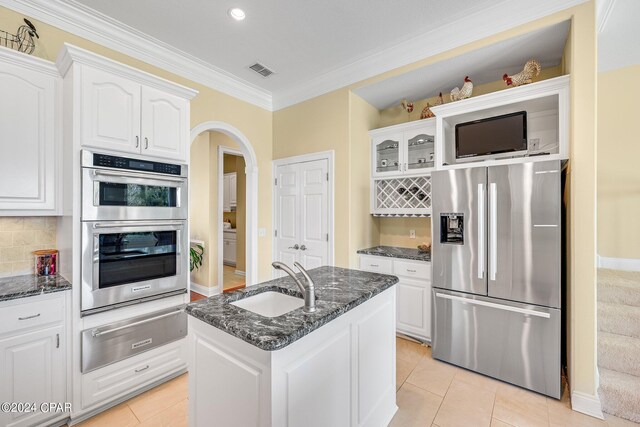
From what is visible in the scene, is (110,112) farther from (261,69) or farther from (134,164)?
(261,69)

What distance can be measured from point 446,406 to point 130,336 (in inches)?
95.4

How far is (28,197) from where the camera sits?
6.22 ft

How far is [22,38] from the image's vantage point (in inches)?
80.4

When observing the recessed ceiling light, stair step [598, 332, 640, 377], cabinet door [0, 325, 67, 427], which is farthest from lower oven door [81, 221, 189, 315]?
stair step [598, 332, 640, 377]

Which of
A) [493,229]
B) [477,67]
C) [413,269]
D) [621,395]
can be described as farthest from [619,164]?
[413,269]

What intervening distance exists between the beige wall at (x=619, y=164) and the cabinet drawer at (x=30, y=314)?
16.6 ft

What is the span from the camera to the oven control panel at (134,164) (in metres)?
1.95

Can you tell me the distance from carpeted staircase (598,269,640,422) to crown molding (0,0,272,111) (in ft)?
14.6

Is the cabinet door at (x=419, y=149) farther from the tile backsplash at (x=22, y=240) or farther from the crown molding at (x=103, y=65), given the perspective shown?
the tile backsplash at (x=22, y=240)

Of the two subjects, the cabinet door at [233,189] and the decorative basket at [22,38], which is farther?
the cabinet door at [233,189]

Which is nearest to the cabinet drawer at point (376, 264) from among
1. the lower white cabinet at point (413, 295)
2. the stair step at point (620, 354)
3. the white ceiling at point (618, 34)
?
the lower white cabinet at point (413, 295)

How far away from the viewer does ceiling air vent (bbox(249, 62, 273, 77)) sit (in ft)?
10.3

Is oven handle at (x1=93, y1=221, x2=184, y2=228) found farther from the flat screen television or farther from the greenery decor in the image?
the flat screen television

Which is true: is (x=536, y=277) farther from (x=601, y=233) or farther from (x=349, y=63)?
(x=349, y=63)
